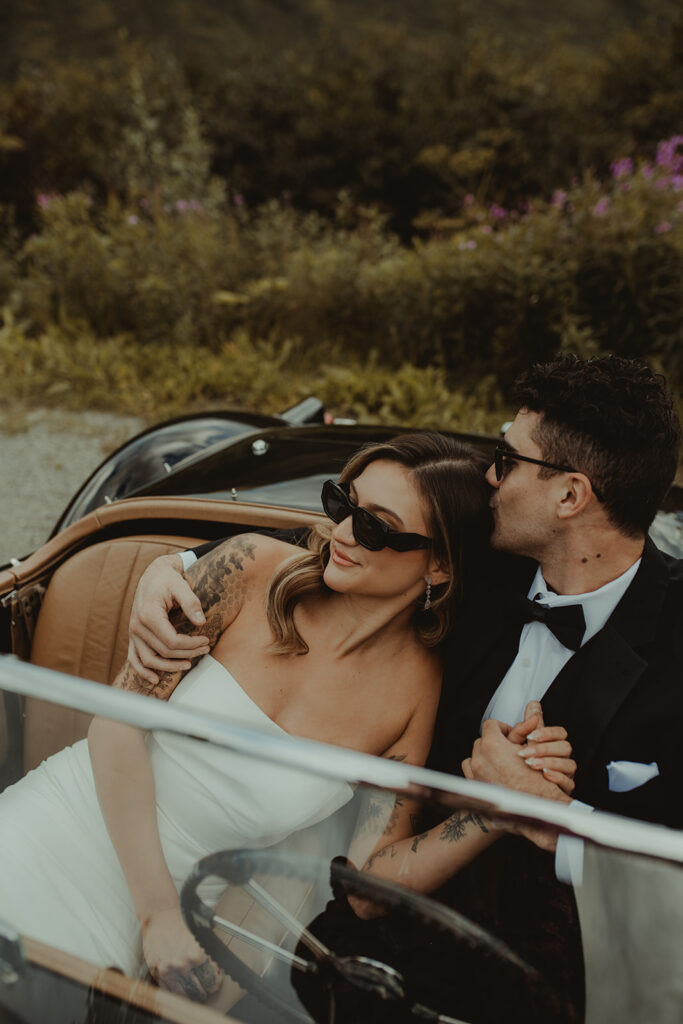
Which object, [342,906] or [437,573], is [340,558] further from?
[342,906]

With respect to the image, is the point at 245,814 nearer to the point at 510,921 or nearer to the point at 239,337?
the point at 510,921

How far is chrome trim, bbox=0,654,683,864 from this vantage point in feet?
2.90

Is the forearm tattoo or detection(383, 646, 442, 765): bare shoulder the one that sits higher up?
the forearm tattoo

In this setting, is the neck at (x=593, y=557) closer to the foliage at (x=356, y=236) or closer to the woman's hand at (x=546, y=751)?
the woman's hand at (x=546, y=751)

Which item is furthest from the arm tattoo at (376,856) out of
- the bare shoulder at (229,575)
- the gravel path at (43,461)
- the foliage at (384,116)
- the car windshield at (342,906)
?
the foliage at (384,116)

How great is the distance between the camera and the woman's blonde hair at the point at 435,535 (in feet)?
5.54

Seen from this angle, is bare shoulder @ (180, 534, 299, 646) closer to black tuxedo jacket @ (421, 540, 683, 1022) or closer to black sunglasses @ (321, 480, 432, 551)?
black sunglasses @ (321, 480, 432, 551)

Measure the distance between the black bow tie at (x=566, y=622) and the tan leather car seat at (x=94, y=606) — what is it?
3.41 ft

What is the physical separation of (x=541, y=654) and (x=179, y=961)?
1059 millimetres

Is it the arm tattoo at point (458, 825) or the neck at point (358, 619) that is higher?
the arm tattoo at point (458, 825)

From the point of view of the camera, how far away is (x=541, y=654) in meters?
1.75

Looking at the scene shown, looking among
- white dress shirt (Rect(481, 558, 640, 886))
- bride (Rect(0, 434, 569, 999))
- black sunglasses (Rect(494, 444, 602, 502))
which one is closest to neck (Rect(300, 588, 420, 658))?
bride (Rect(0, 434, 569, 999))

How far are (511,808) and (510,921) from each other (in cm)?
23

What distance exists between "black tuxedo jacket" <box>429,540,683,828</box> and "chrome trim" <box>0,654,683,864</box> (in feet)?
2.16
